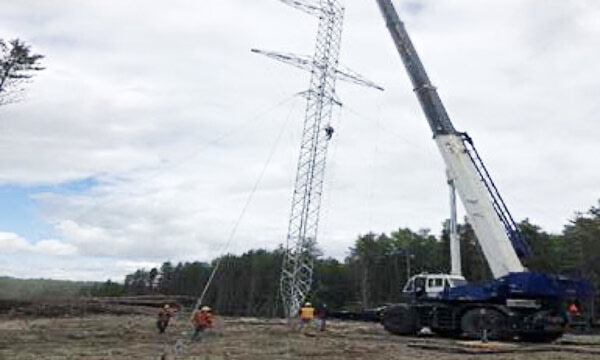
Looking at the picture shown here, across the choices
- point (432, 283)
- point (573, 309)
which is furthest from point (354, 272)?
point (573, 309)

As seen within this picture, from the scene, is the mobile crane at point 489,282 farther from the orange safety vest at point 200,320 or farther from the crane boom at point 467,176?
the orange safety vest at point 200,320

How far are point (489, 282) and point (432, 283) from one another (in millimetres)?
3732

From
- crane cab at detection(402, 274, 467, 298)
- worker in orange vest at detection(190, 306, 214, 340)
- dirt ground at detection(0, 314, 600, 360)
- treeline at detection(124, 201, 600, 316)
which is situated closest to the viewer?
dirt ground at detection(0, 314, 600, 360)

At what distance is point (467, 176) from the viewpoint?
88.1 ft

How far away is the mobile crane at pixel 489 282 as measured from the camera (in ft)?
84.9

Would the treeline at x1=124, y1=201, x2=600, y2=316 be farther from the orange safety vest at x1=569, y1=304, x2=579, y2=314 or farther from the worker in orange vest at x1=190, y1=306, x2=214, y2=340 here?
the worker in orange vest at x1=190, y1=306, x2=214, y2=340

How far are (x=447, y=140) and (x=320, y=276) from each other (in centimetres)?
8277

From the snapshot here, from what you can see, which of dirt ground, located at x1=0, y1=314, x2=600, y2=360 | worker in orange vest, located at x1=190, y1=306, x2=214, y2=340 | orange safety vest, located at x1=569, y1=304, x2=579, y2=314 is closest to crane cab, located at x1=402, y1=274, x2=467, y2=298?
dirt ground, located at x1=0, y1=314, x2=600, y2=360

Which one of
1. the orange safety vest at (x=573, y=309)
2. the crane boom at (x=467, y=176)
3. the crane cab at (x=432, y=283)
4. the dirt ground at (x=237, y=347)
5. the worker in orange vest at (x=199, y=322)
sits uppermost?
the crane boom at (x=467, y=176)

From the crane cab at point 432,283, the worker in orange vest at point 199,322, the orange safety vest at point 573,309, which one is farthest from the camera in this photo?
the crane cab at point 432,283

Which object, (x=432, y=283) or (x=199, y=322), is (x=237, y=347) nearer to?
(x=199, y=322)

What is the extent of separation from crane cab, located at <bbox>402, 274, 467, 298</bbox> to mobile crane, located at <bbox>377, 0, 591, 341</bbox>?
8.7 inches

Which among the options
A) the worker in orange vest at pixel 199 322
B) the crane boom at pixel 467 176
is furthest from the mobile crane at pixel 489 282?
the worker in orange vest at pixel 199 322

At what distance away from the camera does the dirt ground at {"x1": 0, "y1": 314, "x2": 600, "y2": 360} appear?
65.3ft
